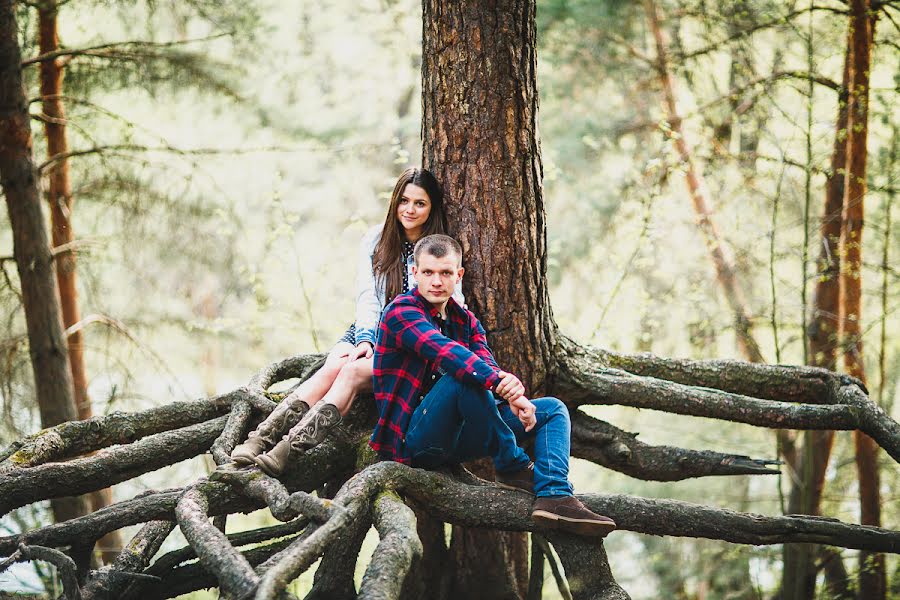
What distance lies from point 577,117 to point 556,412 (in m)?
6.74

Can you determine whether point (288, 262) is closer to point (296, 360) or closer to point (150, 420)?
point (296, 360)

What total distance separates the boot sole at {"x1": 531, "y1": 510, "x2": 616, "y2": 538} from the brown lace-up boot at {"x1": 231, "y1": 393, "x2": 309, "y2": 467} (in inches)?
42.5

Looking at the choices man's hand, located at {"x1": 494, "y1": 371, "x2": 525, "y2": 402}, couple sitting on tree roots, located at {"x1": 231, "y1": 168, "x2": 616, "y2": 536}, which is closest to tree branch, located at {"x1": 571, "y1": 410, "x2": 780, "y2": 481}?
couple sitting on tree roots, located at {"x1": 231, "y1": 168, "x2": 616, "y2": 536}

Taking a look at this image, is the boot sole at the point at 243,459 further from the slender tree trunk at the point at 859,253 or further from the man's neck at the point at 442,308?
the slender tree trunk at the point at 859,253

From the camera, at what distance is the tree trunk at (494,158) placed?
3.46 metres

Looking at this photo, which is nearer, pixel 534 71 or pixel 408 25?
pixel 534 71

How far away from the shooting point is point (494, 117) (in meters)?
3.48

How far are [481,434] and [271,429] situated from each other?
33.7 inches

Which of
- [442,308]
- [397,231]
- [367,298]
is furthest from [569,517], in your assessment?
[397,231]

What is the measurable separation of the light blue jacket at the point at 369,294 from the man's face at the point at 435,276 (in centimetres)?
46

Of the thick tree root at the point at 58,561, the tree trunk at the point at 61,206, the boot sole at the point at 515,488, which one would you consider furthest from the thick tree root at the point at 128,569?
the tree trunk at the point at 61,206

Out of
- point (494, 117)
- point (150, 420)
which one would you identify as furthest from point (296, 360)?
point (494, 117)

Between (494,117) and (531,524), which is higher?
(494,117)

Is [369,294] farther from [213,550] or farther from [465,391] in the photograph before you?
[213,550]
